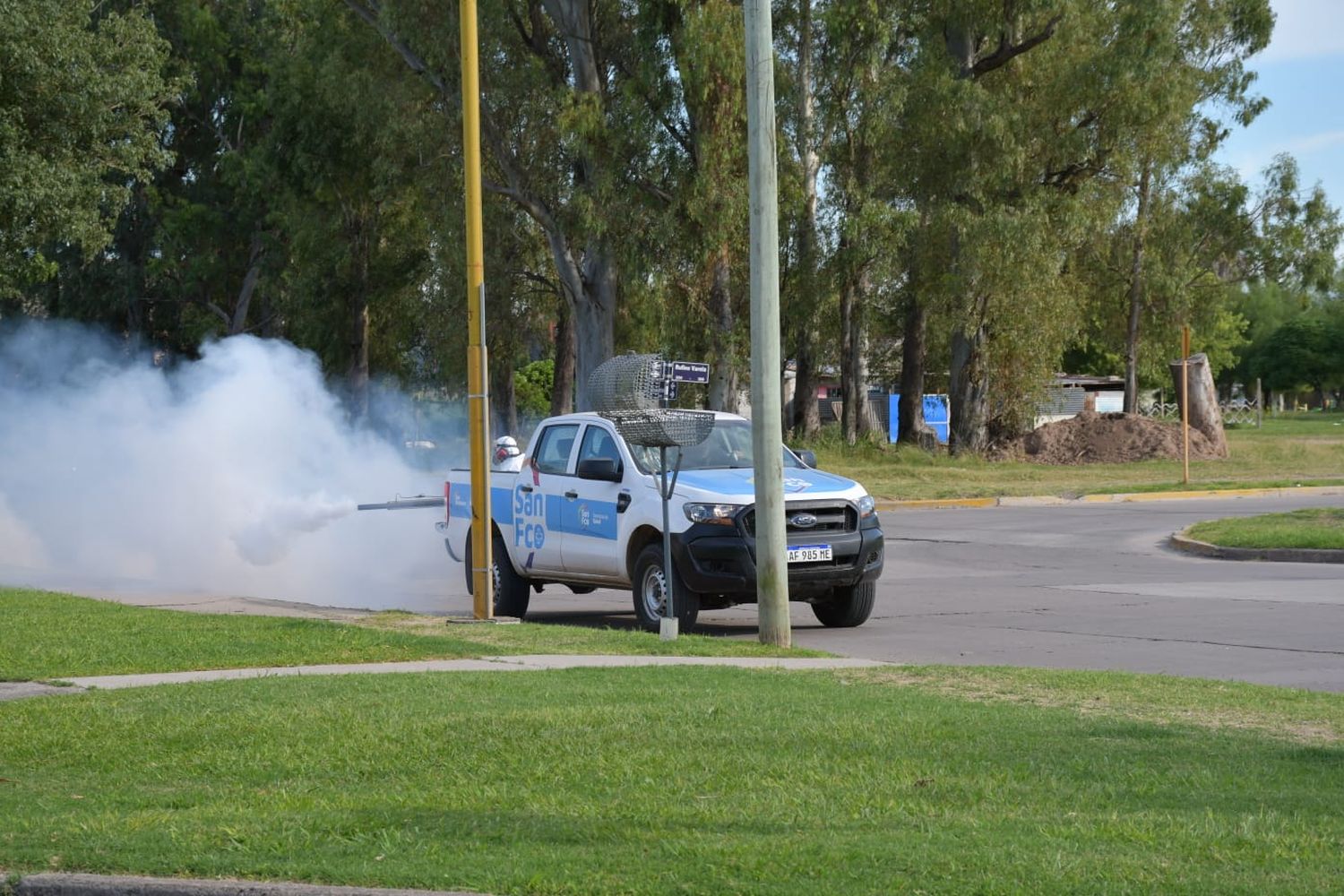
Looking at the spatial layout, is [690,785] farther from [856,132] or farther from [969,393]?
[969,393]

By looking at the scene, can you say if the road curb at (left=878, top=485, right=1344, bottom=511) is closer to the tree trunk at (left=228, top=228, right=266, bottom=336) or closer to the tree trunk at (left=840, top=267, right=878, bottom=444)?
the tree trunk at (left=840, top=267, right=878, bottom=444)

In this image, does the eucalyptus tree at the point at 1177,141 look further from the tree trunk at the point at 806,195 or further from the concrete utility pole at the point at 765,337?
the concrete utility pole at the point at 765,337

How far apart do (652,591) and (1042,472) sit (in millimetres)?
27036

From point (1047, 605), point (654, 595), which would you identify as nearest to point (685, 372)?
point (1047, 605)

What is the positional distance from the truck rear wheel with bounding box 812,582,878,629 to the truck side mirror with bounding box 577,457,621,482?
224 centimetres

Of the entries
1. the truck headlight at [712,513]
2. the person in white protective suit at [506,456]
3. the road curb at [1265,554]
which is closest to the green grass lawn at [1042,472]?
the road curb at [1265,554]

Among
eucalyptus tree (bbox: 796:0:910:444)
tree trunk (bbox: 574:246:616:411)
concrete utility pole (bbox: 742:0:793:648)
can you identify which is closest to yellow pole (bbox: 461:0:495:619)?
concrete utility pole (bbox: 742:0:793:648)

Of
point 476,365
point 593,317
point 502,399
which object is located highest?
point 593,317

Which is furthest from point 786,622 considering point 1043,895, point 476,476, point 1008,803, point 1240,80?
point 1240,80

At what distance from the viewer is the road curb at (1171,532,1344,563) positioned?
69.3 ft

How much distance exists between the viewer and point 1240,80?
2005 inches

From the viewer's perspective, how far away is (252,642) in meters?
12.5

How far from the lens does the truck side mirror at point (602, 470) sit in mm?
15180

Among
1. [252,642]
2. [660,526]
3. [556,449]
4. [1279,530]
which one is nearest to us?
[252,642]
